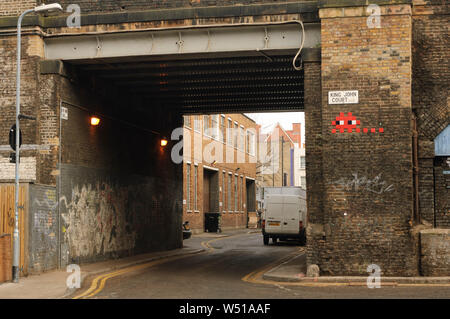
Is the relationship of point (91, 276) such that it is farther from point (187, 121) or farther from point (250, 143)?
point (250, 143)

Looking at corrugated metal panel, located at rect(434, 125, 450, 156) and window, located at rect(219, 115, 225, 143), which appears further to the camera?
window, located at rect(219, 115, 225, 143)

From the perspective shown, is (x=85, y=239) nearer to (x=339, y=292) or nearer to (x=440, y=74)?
(x=339, y=292)

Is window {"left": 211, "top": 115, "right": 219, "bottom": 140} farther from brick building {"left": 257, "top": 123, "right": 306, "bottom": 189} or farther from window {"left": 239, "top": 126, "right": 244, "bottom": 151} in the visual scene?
brick building {"left": 257, "top": 123, "right": 306, "bottom": 189}

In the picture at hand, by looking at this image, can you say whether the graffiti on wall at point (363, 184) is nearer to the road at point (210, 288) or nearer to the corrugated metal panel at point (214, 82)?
the road at point (210, 288)

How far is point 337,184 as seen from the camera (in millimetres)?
15641

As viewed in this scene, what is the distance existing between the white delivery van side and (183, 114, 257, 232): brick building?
1010cm

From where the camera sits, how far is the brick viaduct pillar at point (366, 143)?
15273 mm

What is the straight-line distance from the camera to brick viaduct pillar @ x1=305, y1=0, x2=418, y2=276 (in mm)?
15273

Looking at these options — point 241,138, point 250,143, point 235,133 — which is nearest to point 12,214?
point 235,133

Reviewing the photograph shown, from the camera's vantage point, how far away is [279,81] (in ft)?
69.6

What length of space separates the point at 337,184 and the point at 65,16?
29.6 ft

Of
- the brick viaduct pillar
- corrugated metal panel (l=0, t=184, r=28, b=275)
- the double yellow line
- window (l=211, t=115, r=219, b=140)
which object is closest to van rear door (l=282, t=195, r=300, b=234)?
the double yellow line

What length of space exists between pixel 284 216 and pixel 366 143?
1513cm
